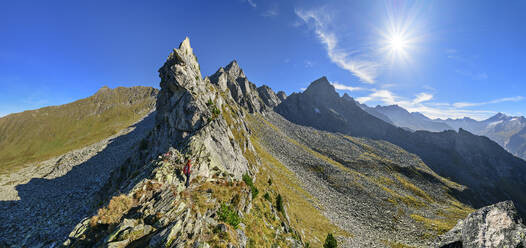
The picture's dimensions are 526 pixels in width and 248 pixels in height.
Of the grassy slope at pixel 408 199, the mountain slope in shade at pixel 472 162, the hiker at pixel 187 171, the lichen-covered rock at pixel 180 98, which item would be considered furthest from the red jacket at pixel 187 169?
the mountain slope in shade at pixel 472 162

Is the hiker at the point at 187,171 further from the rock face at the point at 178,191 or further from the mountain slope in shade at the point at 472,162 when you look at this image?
the mountain slope in shade at the point at 472,162

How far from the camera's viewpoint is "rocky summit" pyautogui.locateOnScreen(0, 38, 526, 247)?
1222 centimetres

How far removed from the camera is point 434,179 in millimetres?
106812

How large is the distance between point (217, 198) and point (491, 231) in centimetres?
2026

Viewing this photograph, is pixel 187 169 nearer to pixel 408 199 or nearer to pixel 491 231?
pixel 491 231

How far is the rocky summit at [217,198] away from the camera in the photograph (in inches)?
481

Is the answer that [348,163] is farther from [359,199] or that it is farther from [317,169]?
[359,199]

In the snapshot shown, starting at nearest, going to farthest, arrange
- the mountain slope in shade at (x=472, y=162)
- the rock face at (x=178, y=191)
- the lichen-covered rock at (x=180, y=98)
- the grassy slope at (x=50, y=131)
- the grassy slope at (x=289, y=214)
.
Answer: the rock face at (x=178, y=191) → the grassy slope at (x=289, y=214) → the lichen-covered rock at (x=180, y=98) → the mountain slope in shade at (x=472, y=162) → the grassy slope at (x=50, y=131)

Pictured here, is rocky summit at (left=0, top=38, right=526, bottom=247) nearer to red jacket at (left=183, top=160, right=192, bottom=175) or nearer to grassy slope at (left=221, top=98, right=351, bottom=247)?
grassy slope at (left=221, top=98, right=351, bottom=247)

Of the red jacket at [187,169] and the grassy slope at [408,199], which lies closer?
the red jacket at [187,169]

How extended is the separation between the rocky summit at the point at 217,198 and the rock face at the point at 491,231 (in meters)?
0.05

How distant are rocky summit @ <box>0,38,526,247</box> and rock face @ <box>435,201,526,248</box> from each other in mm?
52

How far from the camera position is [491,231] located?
9.96 m

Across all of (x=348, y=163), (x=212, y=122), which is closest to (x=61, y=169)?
(x=212, y=122)
